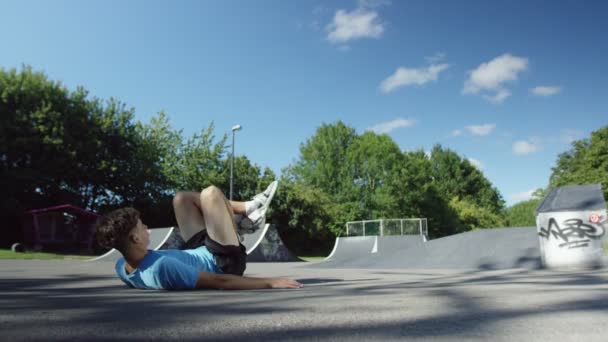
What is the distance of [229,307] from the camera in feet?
7.68

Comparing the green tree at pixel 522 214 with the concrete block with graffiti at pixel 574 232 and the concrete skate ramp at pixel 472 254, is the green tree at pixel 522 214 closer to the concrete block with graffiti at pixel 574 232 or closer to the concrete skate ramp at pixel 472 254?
the concrete skate ramp at pixel 472 254

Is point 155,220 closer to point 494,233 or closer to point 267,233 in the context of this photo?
point 267,233

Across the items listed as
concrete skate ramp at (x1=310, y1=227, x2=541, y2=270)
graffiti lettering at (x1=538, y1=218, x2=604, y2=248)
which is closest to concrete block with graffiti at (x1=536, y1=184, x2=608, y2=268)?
graffiti lettering at (x1=538, y1=218, x2=604, y2=248)

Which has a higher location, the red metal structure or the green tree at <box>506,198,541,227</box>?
the green tree at <box>506,198,541,227</box>

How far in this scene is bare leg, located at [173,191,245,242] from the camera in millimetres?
3717

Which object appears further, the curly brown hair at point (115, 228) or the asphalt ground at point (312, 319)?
the curly brown hair at point (115, 228)

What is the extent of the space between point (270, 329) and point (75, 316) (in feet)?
3.25

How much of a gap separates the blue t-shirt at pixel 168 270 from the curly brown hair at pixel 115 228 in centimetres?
29

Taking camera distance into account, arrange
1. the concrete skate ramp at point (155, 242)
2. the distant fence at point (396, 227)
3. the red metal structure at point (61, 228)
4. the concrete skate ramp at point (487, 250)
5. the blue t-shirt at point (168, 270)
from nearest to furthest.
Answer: the blue t-shirt at point (168, 270), the concrete skate ramp at point (487, 250), the concrete skate ramp at point (155, 242), the red metal structure at point (61, 228), the distant fence at point (396, 227)

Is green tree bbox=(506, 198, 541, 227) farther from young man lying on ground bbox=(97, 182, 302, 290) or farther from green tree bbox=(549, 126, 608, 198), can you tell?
young man lying on ground bbox=(97, 182, 302, 290)

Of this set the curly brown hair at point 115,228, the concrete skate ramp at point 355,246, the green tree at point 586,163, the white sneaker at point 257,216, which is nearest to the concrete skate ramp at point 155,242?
the concrete skate ramp at point 355,246

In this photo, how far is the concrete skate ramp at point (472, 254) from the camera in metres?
9.66

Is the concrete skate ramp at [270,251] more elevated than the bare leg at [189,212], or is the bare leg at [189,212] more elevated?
the bare leg at [189,212]

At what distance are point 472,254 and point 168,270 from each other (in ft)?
30.9
